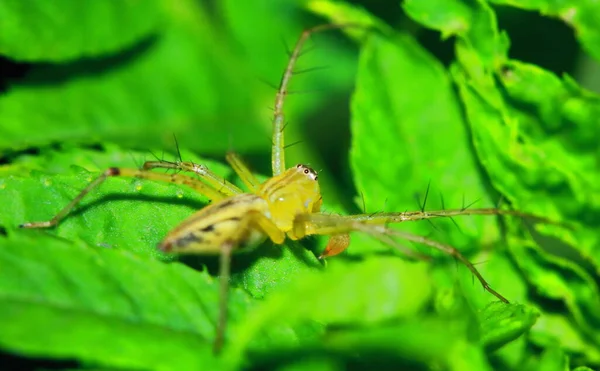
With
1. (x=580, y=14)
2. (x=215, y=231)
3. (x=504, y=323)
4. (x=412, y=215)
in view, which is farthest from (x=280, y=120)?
(x=504, y=323)

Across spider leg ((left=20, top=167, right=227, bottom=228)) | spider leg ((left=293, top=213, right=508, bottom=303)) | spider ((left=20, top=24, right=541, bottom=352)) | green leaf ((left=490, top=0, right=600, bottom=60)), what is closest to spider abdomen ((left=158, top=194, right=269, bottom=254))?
spider ((left=20, top=24, right=541, bottom=352))

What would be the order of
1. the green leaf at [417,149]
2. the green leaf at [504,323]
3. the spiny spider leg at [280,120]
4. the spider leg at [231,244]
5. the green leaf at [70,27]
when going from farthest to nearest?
the spiny spider leg at [280,120], the green leaf at [70,27], the green leaf at [417,149], the green leaf at [504,323], the spider leg at [231,244]

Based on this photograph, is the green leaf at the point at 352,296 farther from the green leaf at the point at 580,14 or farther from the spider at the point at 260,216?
the green leaf at the point at 580,14

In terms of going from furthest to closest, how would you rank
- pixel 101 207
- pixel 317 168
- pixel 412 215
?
pixel 317 168 → pixel 412 215 → pixel 101 207

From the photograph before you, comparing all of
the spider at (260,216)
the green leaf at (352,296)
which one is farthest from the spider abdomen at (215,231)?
the green leaf at (352,296)

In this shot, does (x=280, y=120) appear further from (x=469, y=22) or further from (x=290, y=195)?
(x=469, y=22)

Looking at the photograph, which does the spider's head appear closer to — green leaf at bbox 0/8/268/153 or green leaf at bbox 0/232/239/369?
green leaf at bbox 0/8/268/153
